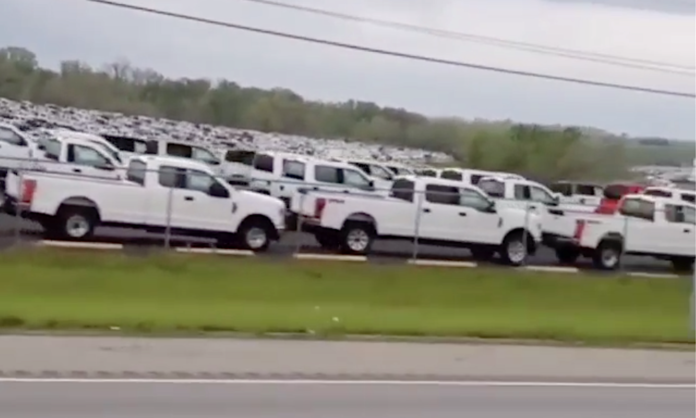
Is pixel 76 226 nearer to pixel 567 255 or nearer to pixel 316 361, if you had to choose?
pixel 316 361

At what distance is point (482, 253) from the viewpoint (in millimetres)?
33188

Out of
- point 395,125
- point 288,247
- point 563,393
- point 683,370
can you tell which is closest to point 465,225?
point 288,247

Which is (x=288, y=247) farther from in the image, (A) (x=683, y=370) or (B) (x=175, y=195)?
(A) (x=683, y=370)

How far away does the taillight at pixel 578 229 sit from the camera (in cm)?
3378

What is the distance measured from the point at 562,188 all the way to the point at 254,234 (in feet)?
71.7

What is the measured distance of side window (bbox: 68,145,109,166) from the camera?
101 ft

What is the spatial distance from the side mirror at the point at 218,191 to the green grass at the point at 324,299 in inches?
81.6

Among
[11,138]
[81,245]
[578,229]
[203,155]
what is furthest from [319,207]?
[203,155]

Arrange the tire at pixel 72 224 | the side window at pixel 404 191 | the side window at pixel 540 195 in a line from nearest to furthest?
the tire at pixel 72 224 < the side window at pixel 404 191 < the side window at pixel 540 195

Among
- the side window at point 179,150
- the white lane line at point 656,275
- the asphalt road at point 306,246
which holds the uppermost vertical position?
the side window at point 179,150

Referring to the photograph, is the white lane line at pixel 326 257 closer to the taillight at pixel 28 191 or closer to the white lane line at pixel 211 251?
the white lane line at pixel 211 251

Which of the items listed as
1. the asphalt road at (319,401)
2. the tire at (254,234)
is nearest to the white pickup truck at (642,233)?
the tire at (254,234)

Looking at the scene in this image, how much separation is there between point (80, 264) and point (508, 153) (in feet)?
120

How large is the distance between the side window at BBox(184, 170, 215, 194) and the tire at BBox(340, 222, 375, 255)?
10.7ft
